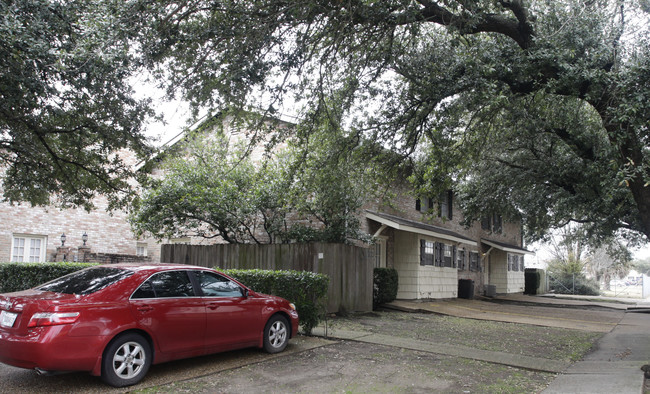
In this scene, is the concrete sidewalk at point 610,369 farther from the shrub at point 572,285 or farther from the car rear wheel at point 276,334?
the shrub at point 572,285

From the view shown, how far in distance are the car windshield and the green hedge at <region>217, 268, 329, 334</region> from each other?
389cm

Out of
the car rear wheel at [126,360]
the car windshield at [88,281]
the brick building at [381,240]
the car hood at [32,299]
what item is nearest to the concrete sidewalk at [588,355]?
the brick building at [381,240]

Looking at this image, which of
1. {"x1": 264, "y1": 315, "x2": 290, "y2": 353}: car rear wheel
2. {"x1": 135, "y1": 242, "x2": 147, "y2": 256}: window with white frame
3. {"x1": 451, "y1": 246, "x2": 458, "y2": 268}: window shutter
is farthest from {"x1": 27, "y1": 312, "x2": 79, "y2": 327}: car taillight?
{"x1": 451, "y1": 246, "x2": 458, "y2": 268}: window shutter

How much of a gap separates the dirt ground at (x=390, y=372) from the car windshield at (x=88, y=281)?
1.45 meters

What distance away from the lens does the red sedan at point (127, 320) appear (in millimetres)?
5363

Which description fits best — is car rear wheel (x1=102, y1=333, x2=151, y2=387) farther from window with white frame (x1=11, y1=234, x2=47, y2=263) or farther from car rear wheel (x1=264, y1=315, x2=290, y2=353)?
window with white frame (x1=11, y1=234, x2=47, y2=263)

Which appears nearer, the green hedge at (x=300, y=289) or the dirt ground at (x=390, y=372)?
the dirt ground at (x=390, y=372)

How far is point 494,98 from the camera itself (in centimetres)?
830

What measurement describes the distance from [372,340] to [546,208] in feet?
38.9

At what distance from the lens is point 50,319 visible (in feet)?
17.6

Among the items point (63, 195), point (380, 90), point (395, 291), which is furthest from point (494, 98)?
point (63, 195)

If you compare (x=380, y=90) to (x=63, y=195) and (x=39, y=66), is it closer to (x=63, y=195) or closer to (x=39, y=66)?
(x=39, y=66)

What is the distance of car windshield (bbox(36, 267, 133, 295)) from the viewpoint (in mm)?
6043

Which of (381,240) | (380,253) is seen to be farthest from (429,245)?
(380,253)
